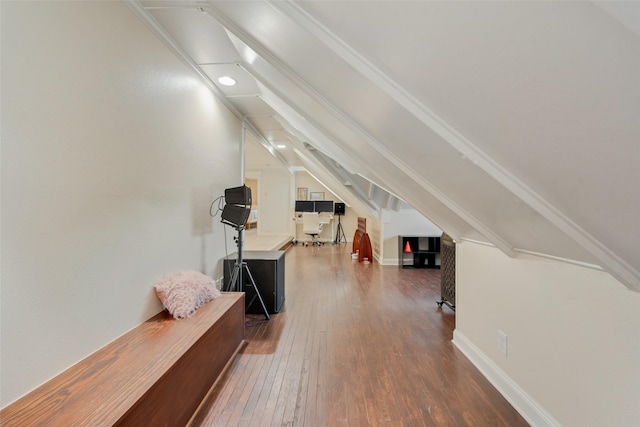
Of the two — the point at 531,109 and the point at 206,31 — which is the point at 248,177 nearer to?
the point at 206,31

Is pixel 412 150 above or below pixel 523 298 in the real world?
above

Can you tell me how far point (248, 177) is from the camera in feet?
31.1

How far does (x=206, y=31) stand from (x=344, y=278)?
3887mm

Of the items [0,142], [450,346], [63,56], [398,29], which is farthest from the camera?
[450,346]

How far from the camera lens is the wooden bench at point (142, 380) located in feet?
3.10

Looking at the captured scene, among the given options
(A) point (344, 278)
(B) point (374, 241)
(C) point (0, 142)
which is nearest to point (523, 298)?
(C) point (0, 142)

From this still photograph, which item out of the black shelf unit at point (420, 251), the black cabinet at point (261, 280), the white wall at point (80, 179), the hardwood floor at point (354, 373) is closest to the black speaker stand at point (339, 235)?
the black shelf unit at point (420, 251)

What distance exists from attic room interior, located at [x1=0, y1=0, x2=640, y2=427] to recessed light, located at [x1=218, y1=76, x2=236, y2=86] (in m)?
0.36

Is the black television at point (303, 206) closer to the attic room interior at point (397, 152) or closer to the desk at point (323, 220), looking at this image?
the desk at point (323, 220)

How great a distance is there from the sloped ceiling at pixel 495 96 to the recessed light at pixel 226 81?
879 mm

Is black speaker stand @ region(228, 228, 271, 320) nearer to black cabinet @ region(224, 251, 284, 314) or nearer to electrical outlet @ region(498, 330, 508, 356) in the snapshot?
black cabinet @ region(224, 251, 284, 314)

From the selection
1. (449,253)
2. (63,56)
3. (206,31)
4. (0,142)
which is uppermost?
(206,31)

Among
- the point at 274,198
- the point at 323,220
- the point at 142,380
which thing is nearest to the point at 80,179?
the point at 142,380

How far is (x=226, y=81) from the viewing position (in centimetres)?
266
